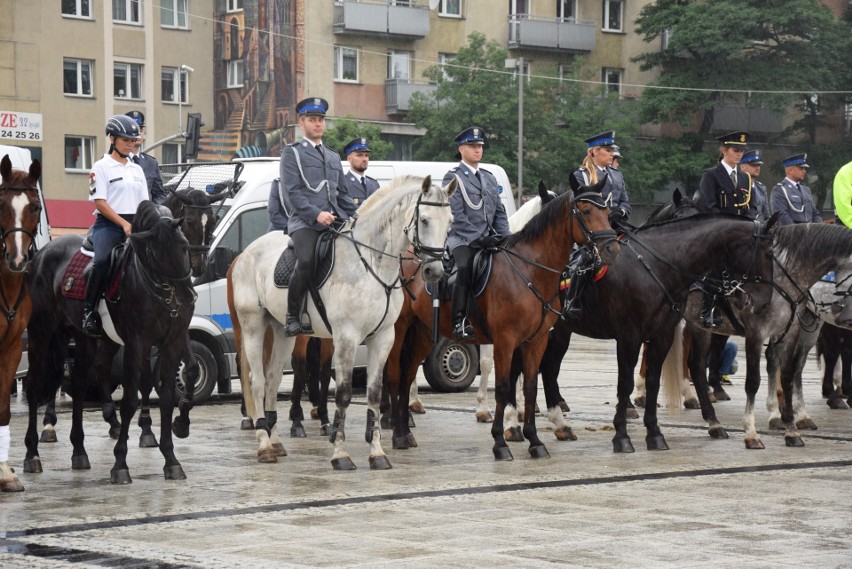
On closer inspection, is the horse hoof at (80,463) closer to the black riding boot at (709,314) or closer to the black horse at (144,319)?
the black horse at (144,319)

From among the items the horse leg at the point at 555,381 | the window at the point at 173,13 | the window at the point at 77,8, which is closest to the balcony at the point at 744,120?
the window at the point at 173,13

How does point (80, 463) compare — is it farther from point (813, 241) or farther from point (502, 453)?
point (813, 241)

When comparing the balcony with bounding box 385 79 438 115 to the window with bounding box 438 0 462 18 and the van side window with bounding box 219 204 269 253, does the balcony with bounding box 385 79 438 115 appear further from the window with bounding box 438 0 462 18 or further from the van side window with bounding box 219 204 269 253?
the van side window with bounding box 219 204 269 253

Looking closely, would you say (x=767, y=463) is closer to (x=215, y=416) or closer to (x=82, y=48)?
(x=215, y=416)

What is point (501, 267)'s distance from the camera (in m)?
13.8

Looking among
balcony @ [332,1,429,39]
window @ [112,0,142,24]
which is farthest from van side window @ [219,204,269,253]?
window @ [112,0,142,24]

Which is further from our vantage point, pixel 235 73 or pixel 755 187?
pixel 235 73

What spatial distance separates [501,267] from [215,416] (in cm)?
556

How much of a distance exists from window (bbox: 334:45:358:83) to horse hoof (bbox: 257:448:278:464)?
1878 inches

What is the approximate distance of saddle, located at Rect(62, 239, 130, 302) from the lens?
1271cm

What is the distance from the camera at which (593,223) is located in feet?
43.1

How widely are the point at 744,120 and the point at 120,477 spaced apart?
56789 mm

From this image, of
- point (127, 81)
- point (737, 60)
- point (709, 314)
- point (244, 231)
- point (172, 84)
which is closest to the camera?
point (709, 314)

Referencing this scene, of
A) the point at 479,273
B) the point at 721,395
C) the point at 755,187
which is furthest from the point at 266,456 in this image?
the point at 721,395
